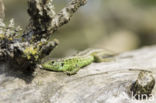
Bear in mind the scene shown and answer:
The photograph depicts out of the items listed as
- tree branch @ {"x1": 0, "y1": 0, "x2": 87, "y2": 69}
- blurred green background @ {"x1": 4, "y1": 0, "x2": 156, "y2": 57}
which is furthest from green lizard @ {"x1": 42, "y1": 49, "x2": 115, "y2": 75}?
blurred green background @ {"x1": 4, "y1": 0, "x2": 156, "y2": 57}

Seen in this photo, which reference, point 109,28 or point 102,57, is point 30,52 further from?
point 109,28

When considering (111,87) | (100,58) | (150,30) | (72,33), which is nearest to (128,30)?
(150,30)

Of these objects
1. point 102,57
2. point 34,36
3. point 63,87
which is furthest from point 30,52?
point 102,57

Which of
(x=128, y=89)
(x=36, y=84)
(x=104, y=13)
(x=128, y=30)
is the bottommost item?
(x=128, y=89)

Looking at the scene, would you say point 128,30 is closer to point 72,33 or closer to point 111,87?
point 72,33

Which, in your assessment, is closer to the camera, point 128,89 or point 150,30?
point 128,89

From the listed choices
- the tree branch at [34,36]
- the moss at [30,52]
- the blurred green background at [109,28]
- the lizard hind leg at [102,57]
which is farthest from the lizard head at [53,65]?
the blurred green background at [109,28]
